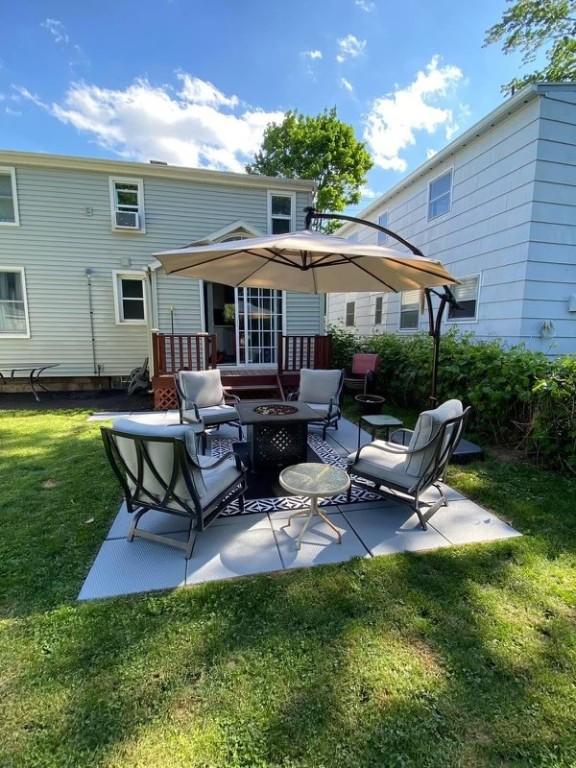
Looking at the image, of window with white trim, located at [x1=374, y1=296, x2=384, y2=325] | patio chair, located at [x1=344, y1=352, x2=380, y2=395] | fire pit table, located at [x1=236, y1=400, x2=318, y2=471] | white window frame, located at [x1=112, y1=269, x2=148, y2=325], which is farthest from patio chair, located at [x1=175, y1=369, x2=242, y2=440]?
window with white trim, located at [x1=374, y1=296, x2=384, y2=325]

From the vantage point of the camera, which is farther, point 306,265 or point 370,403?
point 370,403

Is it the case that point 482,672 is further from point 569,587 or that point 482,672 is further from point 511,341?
point 511,341

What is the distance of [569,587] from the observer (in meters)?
2.45

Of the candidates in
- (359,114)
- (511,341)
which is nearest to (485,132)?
(511,341)

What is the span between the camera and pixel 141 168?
927cm

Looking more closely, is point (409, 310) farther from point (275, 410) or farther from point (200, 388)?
point (275, 410)

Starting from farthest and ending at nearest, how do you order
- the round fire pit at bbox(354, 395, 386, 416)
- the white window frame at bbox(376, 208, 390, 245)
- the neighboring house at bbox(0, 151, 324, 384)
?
the white window frame at bbox(376, 208, 390, 245) → the neighboring house at bbox(0, 151, 324, 384) → the round fire pit at bbox(354, 395, 386, 416)

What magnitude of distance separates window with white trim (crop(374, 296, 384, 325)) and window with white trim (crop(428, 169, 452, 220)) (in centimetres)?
304

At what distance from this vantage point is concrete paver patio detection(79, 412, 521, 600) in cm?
255

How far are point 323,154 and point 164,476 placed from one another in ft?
72.1

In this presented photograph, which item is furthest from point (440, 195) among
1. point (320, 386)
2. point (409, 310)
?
point (320, 386)

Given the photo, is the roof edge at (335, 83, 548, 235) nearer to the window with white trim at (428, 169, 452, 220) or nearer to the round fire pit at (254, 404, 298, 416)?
the window with white trim at (428, 169, 452, 220)

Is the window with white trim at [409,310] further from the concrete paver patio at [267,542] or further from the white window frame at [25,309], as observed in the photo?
the white window frame at [25,309]

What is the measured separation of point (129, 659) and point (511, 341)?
6.99 m
